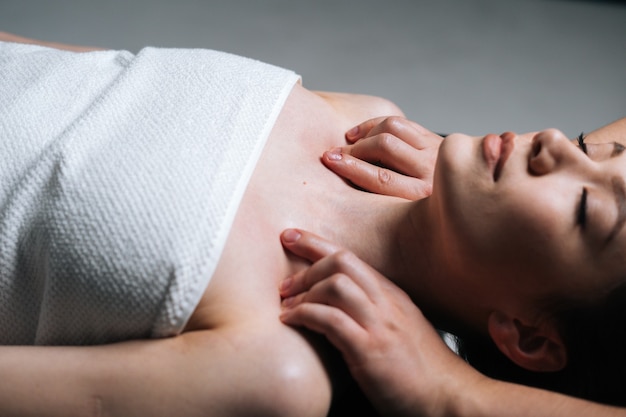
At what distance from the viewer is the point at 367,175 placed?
1.12 metres

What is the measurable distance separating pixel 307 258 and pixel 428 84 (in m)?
1.38

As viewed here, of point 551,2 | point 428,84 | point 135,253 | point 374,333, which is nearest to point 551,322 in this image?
point 374,333

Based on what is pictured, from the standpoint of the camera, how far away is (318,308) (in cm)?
90

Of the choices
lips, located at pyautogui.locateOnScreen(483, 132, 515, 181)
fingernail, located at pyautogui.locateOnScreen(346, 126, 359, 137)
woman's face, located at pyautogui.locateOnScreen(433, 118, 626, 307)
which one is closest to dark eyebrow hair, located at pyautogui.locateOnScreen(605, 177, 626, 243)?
woman's face, located at pyautogui.locateOnScreen(433, 118, 626, 307)

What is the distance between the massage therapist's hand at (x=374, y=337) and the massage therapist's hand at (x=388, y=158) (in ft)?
0.71

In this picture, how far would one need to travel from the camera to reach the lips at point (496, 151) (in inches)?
37.2

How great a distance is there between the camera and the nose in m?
0.93

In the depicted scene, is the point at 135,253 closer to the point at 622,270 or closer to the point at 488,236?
the point at 488,236

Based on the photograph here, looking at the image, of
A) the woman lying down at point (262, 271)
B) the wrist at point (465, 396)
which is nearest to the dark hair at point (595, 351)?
the woman lying down at point (262, 271)

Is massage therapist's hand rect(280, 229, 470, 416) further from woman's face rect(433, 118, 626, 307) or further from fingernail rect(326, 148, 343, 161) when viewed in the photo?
fingernail rect(326, 148, 343, 161)

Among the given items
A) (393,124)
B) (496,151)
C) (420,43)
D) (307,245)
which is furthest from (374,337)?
(420,43)

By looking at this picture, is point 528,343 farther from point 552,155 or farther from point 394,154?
point 394,154

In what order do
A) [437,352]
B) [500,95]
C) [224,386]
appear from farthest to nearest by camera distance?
[500,95] < [437,352] < [224,386]

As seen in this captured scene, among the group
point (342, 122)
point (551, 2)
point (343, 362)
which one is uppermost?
point (551, 2)
